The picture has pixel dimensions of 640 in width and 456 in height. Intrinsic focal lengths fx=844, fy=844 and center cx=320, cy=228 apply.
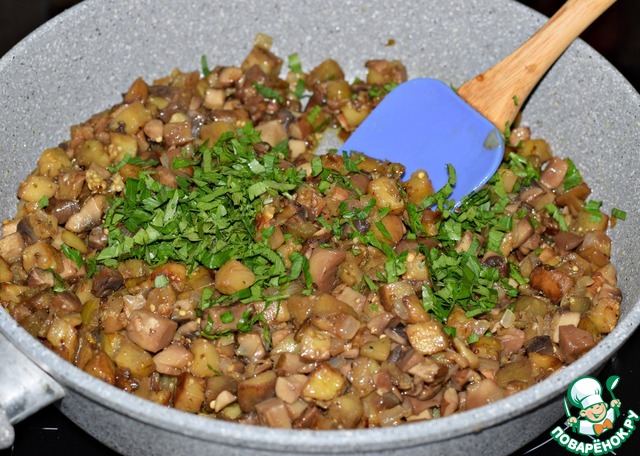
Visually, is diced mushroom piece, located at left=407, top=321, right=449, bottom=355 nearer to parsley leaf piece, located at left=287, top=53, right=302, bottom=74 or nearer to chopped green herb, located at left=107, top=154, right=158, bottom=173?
chopped green herb, located at left=107, top=154, right=158, bottom=173

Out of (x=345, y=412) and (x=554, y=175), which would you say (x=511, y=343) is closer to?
(x=345, y=412)

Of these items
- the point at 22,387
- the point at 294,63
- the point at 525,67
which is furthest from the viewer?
the point at 294,63

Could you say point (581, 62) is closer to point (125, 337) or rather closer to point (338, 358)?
point (338, 358)

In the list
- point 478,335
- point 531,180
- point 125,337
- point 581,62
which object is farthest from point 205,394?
point 581,62

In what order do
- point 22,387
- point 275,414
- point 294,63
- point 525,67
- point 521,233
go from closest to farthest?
point 22,387 < point 275,414 < point 521,233 < point 525,67 < point 294,63

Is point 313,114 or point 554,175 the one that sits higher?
point 313,114

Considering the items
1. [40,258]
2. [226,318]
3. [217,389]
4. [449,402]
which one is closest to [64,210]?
[40,258]

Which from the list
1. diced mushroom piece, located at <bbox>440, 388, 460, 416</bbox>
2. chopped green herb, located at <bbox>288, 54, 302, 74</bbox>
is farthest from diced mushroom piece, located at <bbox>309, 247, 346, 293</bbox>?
chopped green herb, located at <bbox>288, 54, 302, 74</bbox>
